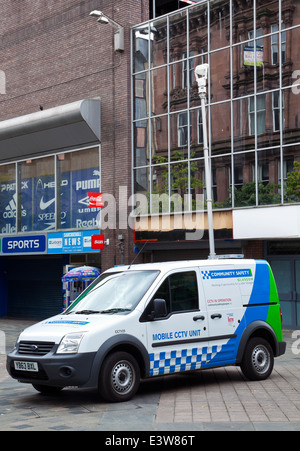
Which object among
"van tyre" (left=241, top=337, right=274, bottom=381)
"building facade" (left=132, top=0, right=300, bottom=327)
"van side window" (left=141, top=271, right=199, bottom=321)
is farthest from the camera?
"building facade" (left=132, top=0, right=300, bottom=327)

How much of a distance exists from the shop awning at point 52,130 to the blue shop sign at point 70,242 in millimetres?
3361

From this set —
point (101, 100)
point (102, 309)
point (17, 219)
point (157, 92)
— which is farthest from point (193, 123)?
point (102, 309)

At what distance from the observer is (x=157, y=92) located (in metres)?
24.7

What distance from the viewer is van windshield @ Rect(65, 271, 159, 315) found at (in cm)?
1012

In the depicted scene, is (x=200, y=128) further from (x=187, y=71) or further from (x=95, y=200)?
(x=95, y=200)

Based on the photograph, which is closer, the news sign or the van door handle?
the van door handle

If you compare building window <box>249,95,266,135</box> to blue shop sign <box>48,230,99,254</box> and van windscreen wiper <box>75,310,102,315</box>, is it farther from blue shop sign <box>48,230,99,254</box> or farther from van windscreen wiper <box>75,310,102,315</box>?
van windscreen wiper <box>75,310,102,315</box>

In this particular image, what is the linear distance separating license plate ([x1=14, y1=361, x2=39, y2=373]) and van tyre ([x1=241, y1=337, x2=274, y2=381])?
3460mm

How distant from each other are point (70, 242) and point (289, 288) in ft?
30.1

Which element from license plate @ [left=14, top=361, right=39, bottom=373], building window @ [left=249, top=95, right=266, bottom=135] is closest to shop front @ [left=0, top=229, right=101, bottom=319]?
building window @ [left=249, top=95, right=266, bottom=135]

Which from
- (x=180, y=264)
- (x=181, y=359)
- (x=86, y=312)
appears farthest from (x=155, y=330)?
(x=180, y=264)

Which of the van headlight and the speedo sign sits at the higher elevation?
the speedo sign

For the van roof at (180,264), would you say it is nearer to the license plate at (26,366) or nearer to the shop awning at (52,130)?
the license plate at (26,366)

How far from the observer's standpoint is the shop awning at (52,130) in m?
25.9
